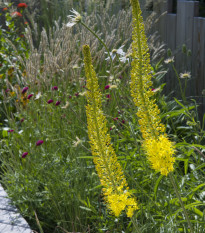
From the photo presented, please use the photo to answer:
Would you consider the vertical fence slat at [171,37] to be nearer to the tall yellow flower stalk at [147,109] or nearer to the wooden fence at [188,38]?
the wooden fence at [188,38]

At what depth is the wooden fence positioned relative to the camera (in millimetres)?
4680

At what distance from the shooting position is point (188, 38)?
4891mm

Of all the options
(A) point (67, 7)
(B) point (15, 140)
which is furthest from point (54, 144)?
(A) point (67, 7)

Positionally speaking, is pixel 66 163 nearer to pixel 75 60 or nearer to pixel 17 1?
pixel 75 60

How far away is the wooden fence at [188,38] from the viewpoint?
4680 mm

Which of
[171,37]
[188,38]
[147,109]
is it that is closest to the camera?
[147,109]

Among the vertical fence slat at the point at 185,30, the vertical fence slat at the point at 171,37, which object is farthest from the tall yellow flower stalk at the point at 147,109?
the vertical fence slat at the point at 171,37

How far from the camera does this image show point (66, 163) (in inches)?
132

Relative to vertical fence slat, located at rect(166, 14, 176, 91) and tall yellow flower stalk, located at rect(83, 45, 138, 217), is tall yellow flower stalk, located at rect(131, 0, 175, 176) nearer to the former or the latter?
tall yellow flower stalk, located at rect(83, 45, 138, 217)

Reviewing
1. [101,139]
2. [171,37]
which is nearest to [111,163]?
[101,139]

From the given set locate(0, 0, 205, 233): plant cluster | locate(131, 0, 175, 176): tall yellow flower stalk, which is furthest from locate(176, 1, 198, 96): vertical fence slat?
locate(131, 0, 175, 176): tall yellow flower stalk

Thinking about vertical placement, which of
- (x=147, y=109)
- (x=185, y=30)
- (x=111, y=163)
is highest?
(x=185, y=30)

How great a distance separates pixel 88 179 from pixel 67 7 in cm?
418

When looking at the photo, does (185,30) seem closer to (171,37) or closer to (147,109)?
(171,37)
